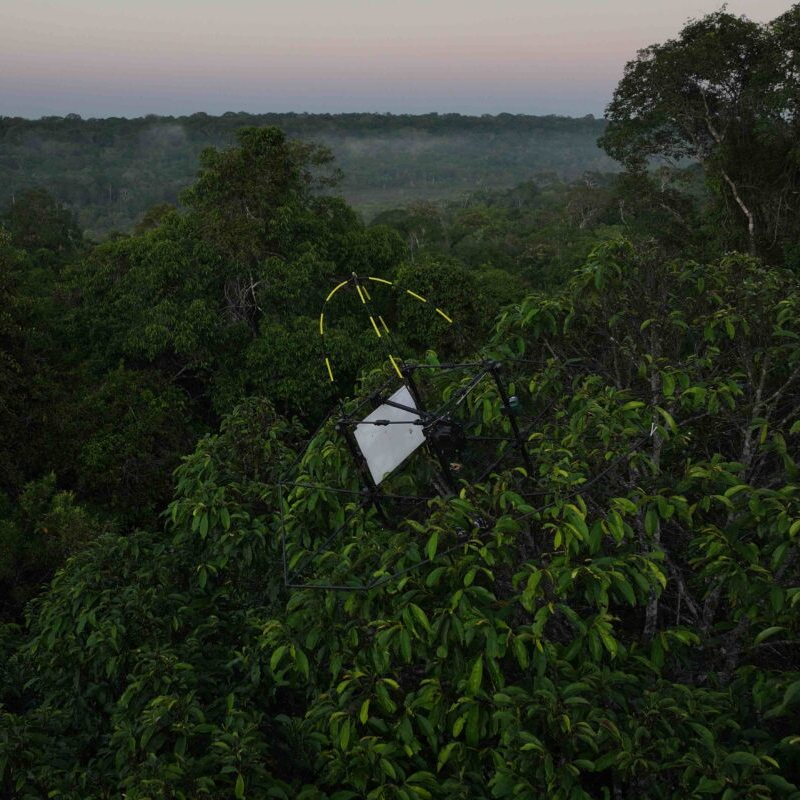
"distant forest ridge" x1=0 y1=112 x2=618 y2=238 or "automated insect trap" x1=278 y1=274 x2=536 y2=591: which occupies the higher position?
"distant forest ridge" x1=0 y1=112 x2=618 y2=238

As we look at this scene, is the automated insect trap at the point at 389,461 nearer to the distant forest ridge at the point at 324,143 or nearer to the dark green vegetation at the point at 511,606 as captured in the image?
the dark green vegetation at the point at 511,606

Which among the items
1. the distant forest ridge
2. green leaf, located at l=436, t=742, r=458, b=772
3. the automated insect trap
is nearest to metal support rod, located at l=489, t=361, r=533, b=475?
the automated insect trap

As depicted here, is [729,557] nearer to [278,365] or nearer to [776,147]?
[278,365]

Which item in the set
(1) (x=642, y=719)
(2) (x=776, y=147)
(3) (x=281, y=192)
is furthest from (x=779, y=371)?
(2) (x=776, y=147)

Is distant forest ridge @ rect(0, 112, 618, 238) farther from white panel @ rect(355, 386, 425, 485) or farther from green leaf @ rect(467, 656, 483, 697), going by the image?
green leaf @ rect(467, 656, 483, 697)

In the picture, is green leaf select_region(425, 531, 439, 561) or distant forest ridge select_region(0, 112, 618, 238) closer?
green leaf select_region(425, 531, 439, 561)

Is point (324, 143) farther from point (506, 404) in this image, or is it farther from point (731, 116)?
point (506, 404)

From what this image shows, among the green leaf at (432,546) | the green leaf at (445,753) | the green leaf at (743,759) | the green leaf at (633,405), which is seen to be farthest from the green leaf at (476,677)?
the green leaf at (633,405)
